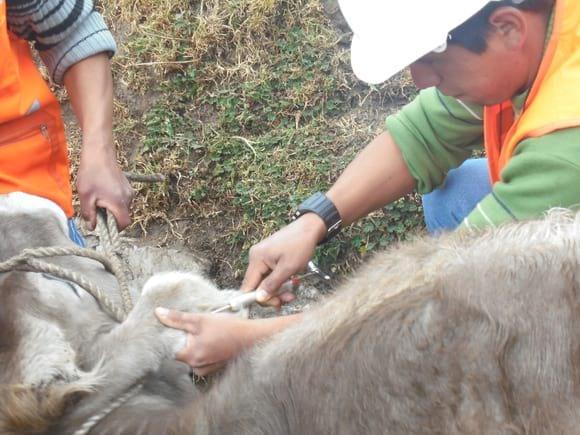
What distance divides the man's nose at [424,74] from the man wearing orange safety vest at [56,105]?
1.31 m

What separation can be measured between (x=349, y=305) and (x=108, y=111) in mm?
1892

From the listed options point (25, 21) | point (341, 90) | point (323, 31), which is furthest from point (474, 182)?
point (25, 21)

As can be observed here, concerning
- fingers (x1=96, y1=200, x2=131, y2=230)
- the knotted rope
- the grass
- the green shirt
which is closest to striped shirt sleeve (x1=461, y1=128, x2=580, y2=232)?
the green shirt

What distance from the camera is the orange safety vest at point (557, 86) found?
6.51 ft

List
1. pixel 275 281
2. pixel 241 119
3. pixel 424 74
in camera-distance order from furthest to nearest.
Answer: pixel 241 119 < pixel 275 281 < pixel 424 74

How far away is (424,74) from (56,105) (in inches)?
64.2

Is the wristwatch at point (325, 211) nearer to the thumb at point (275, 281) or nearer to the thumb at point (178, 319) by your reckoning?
the thumb at point (275, 281)

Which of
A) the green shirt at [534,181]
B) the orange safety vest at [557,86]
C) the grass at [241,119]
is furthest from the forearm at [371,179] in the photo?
the orange safety vest at [557,86]

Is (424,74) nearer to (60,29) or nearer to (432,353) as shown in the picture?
(432,353)

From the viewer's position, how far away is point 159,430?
6.04 feet

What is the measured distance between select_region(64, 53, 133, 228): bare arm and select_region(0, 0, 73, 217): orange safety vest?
121mm

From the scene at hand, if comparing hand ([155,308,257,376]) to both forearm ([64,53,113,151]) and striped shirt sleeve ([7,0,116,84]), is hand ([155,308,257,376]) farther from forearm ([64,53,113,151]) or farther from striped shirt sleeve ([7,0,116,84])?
striped shirt sleeve ([7,0,116,84])

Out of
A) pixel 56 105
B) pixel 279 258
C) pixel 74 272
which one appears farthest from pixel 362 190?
pixel 56 105

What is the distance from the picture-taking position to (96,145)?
3.08 m
